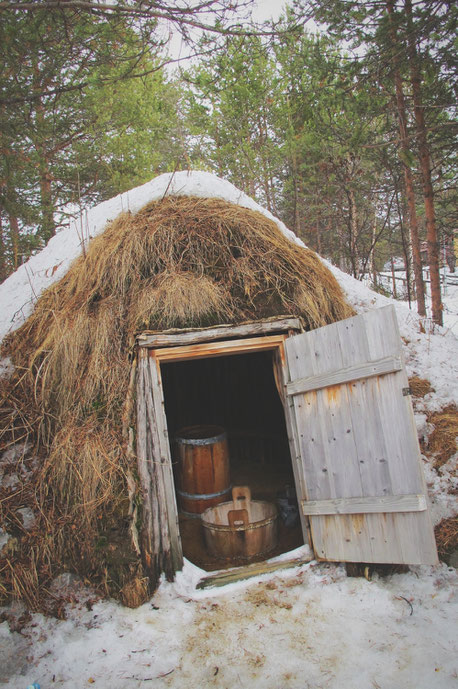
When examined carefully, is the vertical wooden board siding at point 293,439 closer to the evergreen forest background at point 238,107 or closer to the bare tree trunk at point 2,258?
the evergreen forest background at point 238,107

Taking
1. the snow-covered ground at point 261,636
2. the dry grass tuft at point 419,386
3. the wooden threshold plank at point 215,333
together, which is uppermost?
the wooden threshold plank at point 215,333

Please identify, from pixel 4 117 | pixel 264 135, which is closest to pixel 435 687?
pixel 4 117

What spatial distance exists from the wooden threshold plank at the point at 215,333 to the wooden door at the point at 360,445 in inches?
13.2

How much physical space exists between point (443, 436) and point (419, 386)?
2.66 feet

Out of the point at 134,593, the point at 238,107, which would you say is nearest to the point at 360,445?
the point at 134,593

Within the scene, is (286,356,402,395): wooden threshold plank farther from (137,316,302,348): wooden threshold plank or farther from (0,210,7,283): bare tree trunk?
(0,210,7,283): bare tree trunk

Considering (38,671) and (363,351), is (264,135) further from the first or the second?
(38,671)

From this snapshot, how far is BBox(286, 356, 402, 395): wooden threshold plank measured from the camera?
3633 mm

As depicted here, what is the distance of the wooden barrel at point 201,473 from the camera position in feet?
17.3

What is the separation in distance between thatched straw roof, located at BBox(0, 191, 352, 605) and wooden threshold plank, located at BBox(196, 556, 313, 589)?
0.77 metres

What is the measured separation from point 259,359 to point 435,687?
540cm

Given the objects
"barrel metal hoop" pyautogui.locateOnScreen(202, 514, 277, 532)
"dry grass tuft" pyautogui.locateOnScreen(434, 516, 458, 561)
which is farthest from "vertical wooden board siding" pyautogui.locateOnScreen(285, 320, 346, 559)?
"dry grass tuft" pyautogui.locateOnScreen(434, 516, 458, 561)

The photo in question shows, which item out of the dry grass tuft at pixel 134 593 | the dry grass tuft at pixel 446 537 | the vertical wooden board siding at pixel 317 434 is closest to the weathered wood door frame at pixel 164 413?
the vertical wooden board siding at pixel 317 434

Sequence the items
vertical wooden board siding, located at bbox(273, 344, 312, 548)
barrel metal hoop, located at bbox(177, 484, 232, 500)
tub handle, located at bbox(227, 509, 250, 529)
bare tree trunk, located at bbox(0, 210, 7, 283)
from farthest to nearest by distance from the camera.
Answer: bare tree trunk, located at bbox(0, 210, 7, 283), barrel metal hoop, located at bbox(177, 484, 232, 500), tub handle, located at bbox(227, 509, 250, 529), vertical wooden board siding, located at bbox(273, 344, 312, 548)
